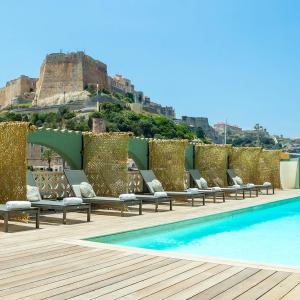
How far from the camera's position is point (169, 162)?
10.1m

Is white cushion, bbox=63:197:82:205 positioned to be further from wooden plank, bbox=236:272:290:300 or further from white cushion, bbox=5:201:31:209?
wooden plank, bbox=236:272:290:300

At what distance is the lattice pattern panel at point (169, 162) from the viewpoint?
32.8ft

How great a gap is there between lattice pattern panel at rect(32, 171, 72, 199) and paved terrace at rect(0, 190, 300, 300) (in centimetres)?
361

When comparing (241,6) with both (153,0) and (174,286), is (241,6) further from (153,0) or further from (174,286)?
(174,286)

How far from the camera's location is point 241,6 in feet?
33.1

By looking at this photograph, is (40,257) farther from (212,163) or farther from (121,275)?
(212,163)

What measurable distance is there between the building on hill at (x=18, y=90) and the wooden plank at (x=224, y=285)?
233ft

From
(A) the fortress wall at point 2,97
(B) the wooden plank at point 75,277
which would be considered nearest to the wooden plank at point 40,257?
(B) the wooden plank at point 75,277

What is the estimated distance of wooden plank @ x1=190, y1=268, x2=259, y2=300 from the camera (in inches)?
104

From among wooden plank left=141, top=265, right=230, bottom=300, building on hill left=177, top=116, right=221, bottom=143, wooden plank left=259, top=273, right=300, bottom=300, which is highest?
building on hill left=177, top=116, right=221, bottom=143

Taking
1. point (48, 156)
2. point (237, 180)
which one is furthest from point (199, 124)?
point (237, 180)

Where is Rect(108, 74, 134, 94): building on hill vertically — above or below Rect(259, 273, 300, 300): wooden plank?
above

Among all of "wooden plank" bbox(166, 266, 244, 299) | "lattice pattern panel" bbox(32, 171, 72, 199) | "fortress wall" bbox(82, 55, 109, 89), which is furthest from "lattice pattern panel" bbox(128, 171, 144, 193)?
"fortress wall" bbox(82, 55, 109, 89)

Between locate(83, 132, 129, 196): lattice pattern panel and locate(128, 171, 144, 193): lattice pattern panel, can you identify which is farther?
locate(128, 171, 144, 193): lattice pattern panel
